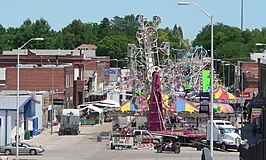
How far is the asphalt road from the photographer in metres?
54.8

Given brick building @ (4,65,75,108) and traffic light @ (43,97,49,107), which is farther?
brick building @ (4,65,75,108)

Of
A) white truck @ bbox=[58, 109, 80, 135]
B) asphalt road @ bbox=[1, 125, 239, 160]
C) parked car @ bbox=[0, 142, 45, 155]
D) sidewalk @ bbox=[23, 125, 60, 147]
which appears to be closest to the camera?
asphalt road @ bbox=[1, 125, 239, 160]

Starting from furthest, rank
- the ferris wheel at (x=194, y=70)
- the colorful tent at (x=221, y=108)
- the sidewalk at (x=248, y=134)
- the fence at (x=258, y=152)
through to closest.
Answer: the ferris wheel at (x=194, y=70) → the colorful tent at (x=221, y=108) → the sidewalk at (x=248, y=134) → the fence at (x=258, y=152)

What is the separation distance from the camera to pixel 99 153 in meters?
58.8

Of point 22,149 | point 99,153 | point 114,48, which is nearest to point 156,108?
point 99,153

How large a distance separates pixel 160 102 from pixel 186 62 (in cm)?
7797

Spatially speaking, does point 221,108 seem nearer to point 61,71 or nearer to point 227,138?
point 227,138

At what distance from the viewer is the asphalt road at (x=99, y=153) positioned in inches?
2157

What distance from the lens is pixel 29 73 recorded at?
99125mm

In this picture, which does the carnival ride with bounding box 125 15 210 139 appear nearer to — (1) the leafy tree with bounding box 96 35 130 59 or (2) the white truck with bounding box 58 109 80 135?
(2) the white truck with bounding box 58 109 80 135

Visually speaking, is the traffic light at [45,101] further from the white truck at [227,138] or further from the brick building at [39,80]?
the white truck at [227,138]

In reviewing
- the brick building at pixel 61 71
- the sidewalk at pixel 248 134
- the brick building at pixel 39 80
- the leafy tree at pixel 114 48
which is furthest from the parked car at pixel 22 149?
the leafy tree at pixel 114 48

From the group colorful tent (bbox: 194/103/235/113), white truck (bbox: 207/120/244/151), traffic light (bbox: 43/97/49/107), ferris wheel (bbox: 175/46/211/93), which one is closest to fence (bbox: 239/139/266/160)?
white truck (bbox: 207/120/244/151)

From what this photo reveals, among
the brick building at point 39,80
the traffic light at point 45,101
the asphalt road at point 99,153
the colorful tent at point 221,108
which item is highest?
the brick building at point 39,80
